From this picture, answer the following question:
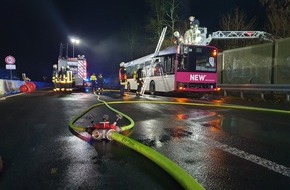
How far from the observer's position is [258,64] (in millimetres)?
18359

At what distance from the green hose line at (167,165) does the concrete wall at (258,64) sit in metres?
13.5

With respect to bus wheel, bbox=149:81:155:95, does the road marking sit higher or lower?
lower

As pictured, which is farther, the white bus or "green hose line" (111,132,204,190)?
the white bus

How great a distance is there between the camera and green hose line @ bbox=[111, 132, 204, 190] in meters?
3.06

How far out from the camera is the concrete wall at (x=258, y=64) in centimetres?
1662

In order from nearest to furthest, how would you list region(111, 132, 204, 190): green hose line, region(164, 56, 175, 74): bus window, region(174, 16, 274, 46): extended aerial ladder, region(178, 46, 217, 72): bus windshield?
region(111, 132, 204, 190): green hose line → region(178, 46, 217, 72): bus windshield → region(164, 56, 175, 74): bus window → region(174, 16, 274, 46): extended aerial ladder

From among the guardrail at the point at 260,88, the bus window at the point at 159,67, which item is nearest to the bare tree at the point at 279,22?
the guardrail at the point at 260,88

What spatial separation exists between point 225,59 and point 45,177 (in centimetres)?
1935

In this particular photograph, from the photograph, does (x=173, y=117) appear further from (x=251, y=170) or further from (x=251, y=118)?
(x=251, y=170)

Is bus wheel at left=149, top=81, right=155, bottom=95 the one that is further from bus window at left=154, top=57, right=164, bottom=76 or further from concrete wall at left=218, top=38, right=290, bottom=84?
concrete wall at left=218, top=38, right=290, bottom=84

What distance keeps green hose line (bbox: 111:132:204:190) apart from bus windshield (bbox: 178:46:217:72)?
13.1m

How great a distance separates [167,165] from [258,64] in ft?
52.8

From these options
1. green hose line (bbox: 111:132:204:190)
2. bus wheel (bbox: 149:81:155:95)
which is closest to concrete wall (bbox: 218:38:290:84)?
bus wheel (bbox: 149:81:155:95)

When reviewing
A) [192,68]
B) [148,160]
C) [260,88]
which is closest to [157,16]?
[192,68]
